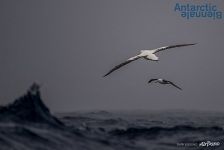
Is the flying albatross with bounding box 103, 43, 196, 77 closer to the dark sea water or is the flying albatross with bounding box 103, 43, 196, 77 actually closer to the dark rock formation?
the dark sea water

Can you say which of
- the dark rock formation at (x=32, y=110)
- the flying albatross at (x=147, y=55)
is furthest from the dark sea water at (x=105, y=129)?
the flying albatross at (x=147, y=55)

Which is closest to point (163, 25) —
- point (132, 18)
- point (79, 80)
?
point (132, 18)

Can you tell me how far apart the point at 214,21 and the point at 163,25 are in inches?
24.2

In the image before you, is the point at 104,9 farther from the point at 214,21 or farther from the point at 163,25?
the point at 214,21

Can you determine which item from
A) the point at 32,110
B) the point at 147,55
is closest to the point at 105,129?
the point at 32,110

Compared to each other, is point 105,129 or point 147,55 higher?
point 147,55

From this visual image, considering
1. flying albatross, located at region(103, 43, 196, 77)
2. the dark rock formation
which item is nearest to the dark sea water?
the dark rock formation

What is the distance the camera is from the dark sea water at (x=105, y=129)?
4.81 metres

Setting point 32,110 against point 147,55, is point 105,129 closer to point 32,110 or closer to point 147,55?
point 32,110

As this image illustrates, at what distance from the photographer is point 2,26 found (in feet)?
16.3

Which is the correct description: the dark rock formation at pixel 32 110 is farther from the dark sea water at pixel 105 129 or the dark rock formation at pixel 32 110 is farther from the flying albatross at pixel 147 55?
A: the flying albatross at pixel 147 55

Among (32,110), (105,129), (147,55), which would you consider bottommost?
(105,129)

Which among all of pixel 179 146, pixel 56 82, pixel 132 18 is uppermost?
pixel 132 18

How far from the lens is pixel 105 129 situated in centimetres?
515
